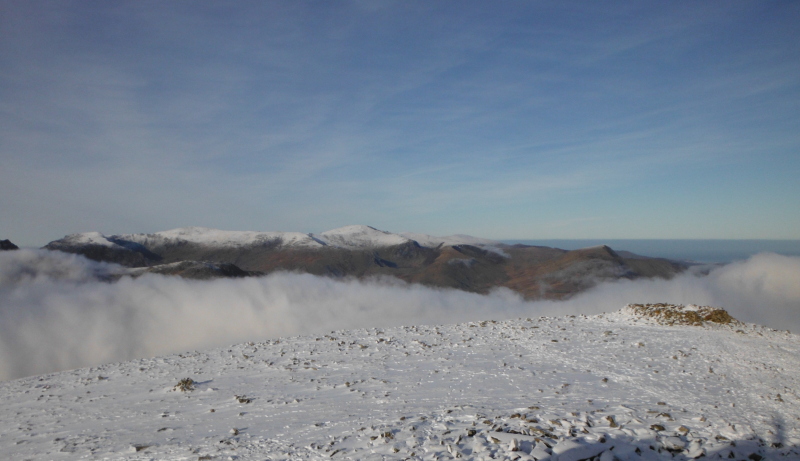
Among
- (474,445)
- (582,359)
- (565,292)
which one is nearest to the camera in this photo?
(474,445)

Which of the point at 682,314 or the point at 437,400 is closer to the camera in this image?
the point at 437,400

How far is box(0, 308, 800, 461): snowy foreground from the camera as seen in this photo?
7.93m

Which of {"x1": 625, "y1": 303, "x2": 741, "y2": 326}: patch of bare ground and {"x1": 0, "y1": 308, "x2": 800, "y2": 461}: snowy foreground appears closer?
{"x1": 0, "y1": 308, "x2": 800, "y2": 461}: snowy foreground

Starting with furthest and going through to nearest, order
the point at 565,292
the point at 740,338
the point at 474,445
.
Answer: the point at 565,292, the point at 740,338, the point at 474,445

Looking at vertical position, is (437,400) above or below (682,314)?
below

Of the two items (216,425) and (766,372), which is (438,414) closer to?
(216,425)

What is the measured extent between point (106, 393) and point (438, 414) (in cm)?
1158

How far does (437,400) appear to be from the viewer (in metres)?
10.9

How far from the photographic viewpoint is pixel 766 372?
1346 centimetres

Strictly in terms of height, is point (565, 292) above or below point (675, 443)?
below

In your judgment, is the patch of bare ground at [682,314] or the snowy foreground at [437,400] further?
the patch of bare ground at [682,314]

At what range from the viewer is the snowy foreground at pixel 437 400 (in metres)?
7.93

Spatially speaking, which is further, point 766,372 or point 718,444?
point 766,372

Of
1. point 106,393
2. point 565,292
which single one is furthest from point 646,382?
point 565,292
